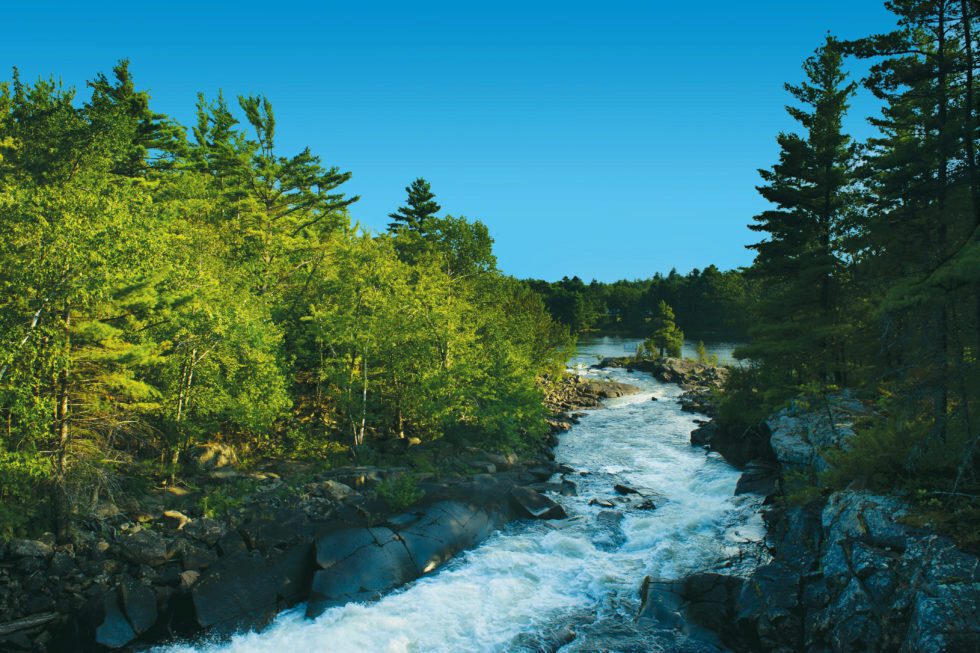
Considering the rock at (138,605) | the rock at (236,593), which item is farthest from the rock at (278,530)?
the rock at (138,605)

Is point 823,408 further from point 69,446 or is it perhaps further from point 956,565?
point 69,446

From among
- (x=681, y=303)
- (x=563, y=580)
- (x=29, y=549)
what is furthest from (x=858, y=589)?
(x=681, y=303)

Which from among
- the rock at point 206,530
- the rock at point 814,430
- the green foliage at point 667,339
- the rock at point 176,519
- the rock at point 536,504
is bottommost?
the rock at point 536,504

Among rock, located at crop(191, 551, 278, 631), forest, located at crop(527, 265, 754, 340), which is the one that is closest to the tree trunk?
rock, located at crop(191, 551, 278, 631)

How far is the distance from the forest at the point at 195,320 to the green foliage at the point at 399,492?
16.6 ft

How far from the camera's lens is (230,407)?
19562mm

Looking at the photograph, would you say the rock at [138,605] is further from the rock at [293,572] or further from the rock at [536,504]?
the rock at [536,504]

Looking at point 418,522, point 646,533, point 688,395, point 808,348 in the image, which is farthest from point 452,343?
point 688,395

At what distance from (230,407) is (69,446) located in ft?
17.6

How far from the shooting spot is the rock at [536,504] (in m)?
19.6

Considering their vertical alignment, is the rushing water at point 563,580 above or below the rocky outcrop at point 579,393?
below

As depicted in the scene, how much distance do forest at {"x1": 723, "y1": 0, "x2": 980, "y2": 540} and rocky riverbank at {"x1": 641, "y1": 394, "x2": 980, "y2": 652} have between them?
2.86 ft

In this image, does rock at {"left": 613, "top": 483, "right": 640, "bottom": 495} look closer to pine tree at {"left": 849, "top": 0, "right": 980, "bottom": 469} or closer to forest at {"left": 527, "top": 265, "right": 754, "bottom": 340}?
pine tree at {"left": 849, "top": 0, "right": 980, "bottom": 469}

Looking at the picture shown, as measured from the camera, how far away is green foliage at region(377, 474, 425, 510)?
18.2 m
